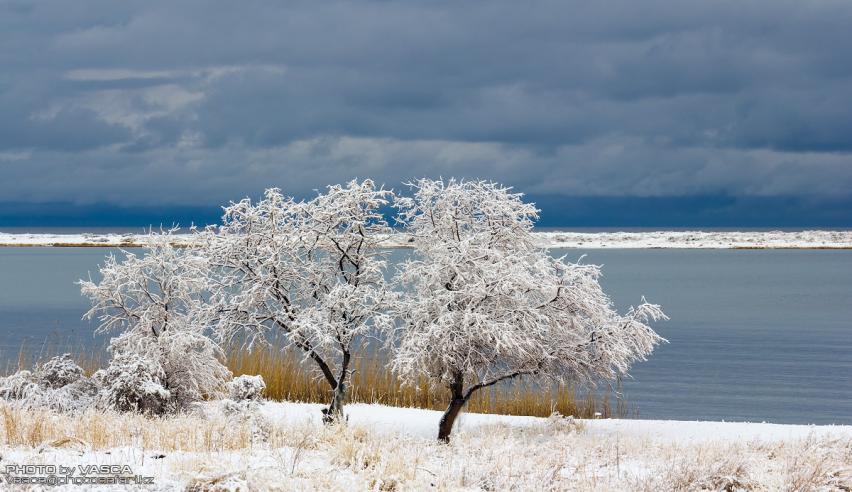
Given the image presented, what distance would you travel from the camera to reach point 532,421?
54.4 feet

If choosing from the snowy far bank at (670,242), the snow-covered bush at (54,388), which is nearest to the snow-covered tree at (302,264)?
the snow-covered bush at (54,388)

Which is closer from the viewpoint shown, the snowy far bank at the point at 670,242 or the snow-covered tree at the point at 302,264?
the snow-covered tree at the point at 302,264

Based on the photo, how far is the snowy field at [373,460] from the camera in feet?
24.6

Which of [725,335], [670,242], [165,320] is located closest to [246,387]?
[165,320]

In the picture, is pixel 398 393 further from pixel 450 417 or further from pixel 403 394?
pixel 450 417

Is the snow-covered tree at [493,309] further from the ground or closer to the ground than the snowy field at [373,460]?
further from the ground

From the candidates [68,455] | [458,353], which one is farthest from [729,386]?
[68,455]

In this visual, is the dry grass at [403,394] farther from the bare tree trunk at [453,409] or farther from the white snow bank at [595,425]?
the bare tree trunk at [453,409]

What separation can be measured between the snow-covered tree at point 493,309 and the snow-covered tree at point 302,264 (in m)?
0.75

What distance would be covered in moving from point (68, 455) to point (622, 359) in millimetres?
8866

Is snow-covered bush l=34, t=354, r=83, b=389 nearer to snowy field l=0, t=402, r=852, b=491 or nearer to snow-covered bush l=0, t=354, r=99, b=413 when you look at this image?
snow-covered bush l=0, t=354, r=99, b=413

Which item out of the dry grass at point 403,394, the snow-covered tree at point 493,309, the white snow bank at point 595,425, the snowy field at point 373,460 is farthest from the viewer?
the dry grass at point 403,394

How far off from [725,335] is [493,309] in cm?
2155

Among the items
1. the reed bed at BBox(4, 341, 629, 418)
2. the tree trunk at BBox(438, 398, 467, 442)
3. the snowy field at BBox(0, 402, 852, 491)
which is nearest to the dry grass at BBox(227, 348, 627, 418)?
the reed bed at BBox(4, 341, 629, 418)
